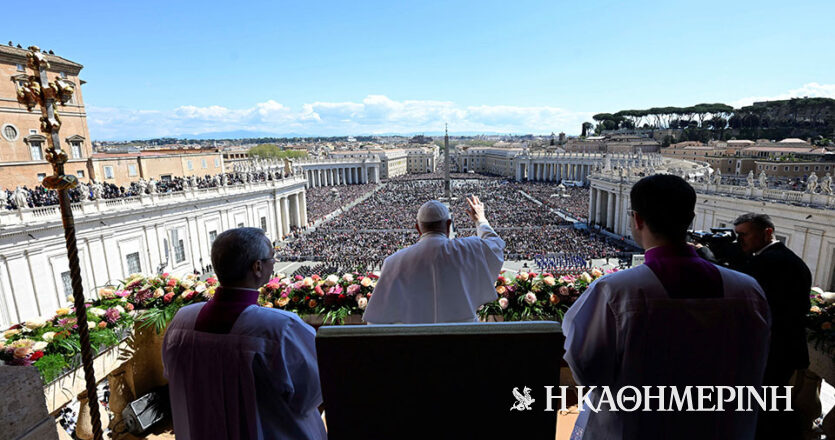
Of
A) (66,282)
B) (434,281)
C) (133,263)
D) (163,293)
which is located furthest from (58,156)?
(133,263)

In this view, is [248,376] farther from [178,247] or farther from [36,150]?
[36,150]

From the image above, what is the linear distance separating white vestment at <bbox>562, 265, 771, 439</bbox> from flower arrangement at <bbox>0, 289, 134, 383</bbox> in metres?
5.45

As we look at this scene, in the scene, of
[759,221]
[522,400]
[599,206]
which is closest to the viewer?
[522,400]

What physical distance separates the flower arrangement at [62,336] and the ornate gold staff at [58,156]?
1.59m

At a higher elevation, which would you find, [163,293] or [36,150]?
[36,150]

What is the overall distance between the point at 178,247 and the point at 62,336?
21447 mm

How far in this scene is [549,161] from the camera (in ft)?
306

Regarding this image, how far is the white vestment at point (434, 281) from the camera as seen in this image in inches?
137

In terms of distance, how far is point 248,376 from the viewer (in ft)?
7.30

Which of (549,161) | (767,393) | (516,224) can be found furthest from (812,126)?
(767,393)

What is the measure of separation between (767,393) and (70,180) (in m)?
6.58

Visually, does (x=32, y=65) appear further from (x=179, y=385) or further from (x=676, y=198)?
(x=676, y=198)

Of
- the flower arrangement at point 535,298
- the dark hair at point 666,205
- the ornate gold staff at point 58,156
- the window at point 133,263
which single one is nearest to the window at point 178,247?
the window at point 133,263

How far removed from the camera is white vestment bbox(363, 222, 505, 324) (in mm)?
3477
